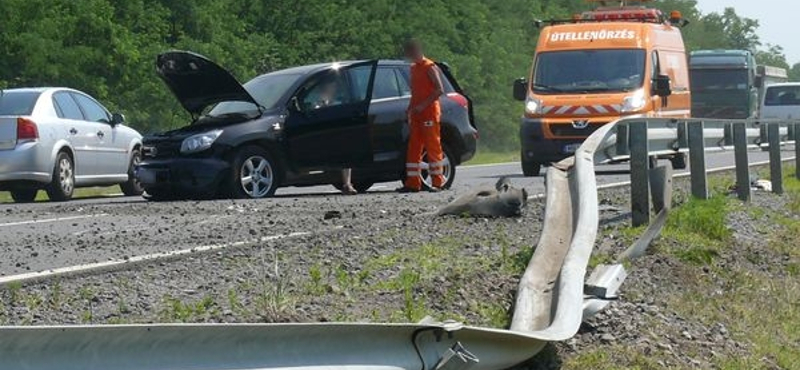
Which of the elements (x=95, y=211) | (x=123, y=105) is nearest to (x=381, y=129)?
(x=95, y=211)

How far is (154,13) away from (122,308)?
30185mm

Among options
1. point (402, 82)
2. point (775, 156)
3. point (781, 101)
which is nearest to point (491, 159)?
point (781, 101)

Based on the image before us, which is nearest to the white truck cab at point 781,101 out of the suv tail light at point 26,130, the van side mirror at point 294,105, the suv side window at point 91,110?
the suv side window at point 91,110

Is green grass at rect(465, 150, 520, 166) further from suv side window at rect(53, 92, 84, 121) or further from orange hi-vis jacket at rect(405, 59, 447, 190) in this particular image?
orange hi-vis jacket at rect(405, 59, 447, 190)

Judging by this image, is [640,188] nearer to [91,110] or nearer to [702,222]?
[702,222]

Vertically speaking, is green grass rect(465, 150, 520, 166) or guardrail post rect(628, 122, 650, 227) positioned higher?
guardrail post rect(628, 122, 650, 227)

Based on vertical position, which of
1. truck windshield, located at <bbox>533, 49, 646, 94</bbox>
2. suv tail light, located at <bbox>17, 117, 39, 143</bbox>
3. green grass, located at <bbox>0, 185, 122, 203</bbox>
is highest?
suv tail light, located at <bbox>17, 117, 39, 143</bbox>

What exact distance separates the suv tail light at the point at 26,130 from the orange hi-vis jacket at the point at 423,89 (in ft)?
15.1

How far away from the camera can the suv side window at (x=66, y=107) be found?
2008cm

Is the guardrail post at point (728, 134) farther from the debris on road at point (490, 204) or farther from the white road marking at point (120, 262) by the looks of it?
the white road marking at point (120, 262)

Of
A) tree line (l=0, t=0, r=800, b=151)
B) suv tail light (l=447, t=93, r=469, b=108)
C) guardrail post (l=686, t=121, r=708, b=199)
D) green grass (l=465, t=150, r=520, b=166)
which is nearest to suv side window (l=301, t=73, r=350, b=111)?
suv tail light (l=447, t=93, r=469, b=108)

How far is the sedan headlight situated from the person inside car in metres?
1.44

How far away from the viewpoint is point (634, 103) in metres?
24.2

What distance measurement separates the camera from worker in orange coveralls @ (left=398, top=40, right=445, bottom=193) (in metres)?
18.1
